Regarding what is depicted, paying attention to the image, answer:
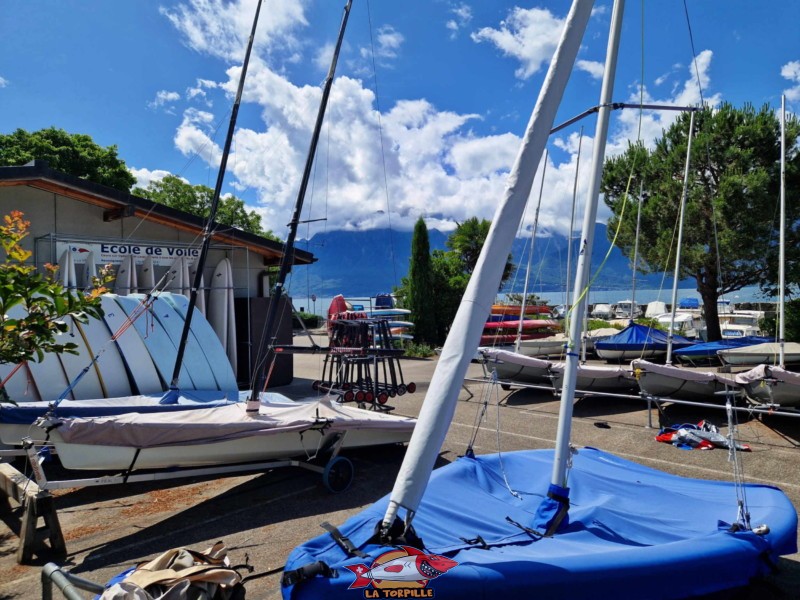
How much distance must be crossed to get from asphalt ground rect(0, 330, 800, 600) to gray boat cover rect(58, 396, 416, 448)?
89 cm

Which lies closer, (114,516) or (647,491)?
(647,491)

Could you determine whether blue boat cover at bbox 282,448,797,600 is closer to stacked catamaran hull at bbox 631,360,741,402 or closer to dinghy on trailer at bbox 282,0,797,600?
dinghy on trailer at bbox 282,0,797,600

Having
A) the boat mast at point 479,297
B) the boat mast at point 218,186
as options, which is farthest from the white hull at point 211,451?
the boat mast at point 479,297

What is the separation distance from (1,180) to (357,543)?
11.2m

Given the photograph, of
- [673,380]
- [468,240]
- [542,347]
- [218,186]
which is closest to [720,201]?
[542,347]

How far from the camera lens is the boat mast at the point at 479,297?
3.68m

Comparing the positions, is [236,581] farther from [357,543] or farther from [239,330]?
[239,330]

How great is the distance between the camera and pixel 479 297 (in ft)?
13.0

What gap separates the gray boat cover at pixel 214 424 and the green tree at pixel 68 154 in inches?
1085

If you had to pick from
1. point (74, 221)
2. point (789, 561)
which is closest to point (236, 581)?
point (789, 561)

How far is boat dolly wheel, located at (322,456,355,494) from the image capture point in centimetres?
714

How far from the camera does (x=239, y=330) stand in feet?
53.2

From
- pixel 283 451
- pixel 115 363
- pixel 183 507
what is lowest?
pixel 183 507

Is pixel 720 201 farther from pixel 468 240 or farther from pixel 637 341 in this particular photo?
pixel 468 240
